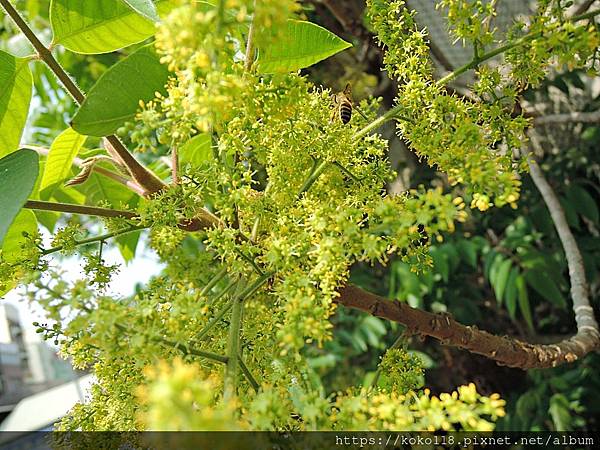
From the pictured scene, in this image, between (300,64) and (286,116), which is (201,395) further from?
(300,64)

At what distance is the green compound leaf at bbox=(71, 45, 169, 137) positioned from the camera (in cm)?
56

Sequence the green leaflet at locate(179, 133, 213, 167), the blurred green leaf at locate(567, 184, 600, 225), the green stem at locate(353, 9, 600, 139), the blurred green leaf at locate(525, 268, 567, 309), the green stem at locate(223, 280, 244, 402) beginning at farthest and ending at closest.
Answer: the blurred green leaf at locate(567, 184, 600, 225) < the blurred green leaf at locate(525, 268, 567, 309) < the green leaflet at locate(179, 133, 213, 167) < the green stem at locate(353, 9, 600, 139) < the green stem at locate(223, 280, 244, 402)

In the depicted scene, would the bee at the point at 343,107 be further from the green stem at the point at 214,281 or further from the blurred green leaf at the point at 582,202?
the blurred green leaf at the point at 582,202

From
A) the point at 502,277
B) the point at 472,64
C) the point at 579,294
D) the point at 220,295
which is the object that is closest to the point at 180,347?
the point at 220,295

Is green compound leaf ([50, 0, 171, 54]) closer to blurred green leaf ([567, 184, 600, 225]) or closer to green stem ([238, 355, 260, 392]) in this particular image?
green stem ([238, 355, 260, 392])

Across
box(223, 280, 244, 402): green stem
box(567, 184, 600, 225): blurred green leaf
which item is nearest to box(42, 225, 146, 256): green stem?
box(223, 280, 244, 402): green stem

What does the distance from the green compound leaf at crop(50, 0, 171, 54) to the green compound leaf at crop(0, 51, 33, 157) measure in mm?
51

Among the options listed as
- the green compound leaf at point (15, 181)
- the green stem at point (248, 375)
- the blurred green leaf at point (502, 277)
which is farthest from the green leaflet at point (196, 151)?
the blurred green leaf at point (502, 277)

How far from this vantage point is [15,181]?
0.55 metres

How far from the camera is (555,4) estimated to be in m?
0.53

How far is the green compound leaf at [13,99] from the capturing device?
68cm

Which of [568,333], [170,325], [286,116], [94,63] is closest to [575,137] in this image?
[568,333]

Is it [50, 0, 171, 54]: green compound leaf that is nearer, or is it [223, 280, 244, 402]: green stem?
Result: [223, 280, 244, 402]: green stem

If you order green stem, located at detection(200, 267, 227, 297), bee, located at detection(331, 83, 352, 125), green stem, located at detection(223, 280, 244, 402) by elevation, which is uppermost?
bee, located at detection(331, 83, 352, 125)
